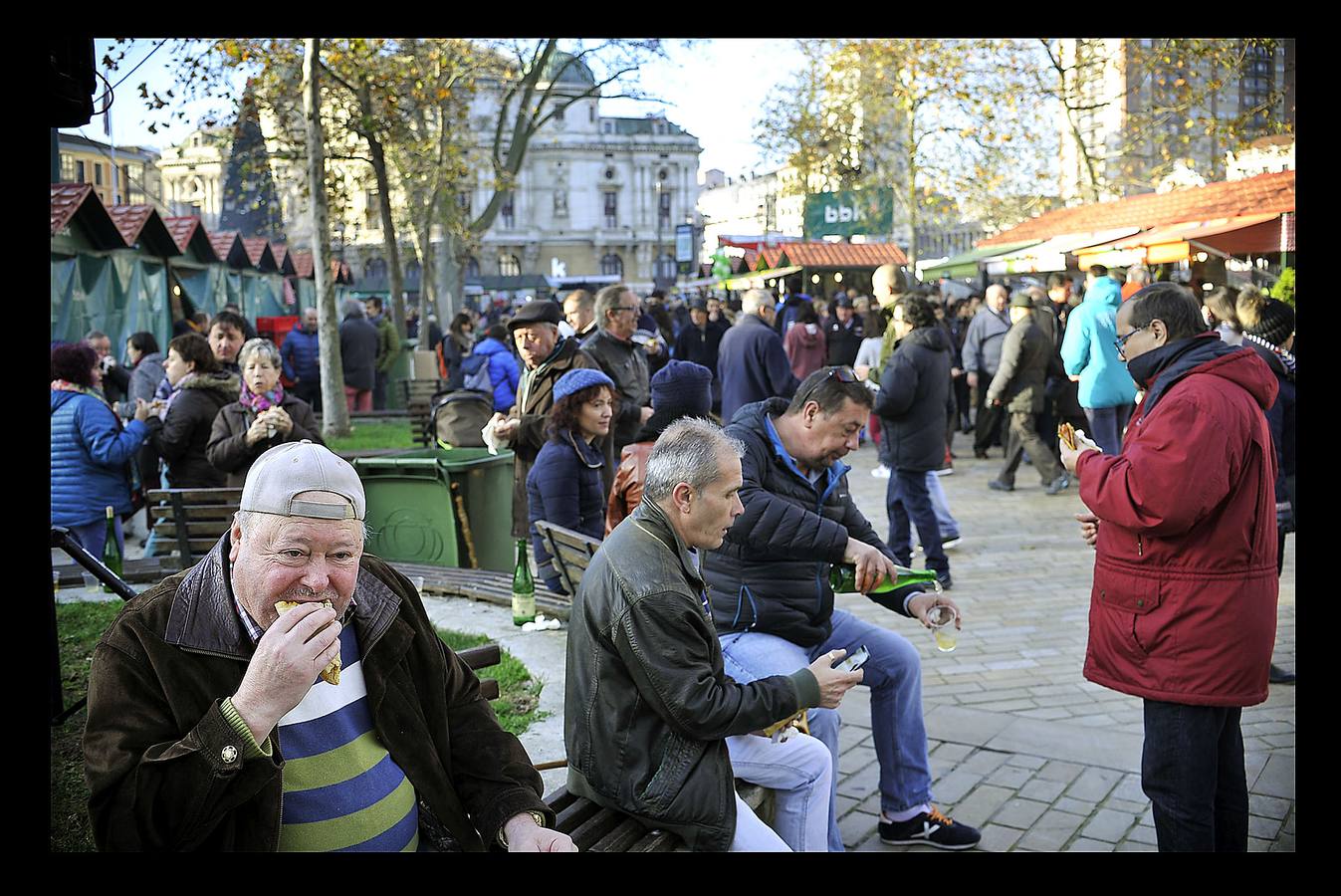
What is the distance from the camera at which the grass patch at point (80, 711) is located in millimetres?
4047

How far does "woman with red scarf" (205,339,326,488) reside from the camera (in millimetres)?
5918

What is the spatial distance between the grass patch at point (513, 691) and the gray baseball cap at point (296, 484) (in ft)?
7.47

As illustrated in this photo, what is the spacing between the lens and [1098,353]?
958 centimetres

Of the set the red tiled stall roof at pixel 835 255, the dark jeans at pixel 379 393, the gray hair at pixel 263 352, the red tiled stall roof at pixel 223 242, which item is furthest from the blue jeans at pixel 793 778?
the red tiled stall roof at pixel 835 255

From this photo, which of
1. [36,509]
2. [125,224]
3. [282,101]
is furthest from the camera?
[282,101]

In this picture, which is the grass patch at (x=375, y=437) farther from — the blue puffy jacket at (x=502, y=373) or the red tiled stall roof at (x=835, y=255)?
the red tiled stall roof at (x=835, y=255)

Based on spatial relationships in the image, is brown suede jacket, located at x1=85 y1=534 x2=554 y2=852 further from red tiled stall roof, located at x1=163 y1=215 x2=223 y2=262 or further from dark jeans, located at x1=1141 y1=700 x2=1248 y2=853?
red tiled stall roof, located at x1=163 y1=215 x2=223 y2=262

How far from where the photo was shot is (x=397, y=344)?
1922cm

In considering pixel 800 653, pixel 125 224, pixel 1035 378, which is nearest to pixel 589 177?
pixel 125 224

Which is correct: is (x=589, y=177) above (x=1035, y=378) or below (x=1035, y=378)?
above

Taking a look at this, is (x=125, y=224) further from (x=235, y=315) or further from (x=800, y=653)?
(x=800, y=653)

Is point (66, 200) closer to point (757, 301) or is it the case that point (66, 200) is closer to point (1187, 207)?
point (757, 301)

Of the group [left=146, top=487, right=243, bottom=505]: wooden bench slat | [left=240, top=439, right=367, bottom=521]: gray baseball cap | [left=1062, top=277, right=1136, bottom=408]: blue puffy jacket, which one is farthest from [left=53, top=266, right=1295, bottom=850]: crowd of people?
[left=1062, top=277, right=1136, bottom=408]: blue puffy jacket
